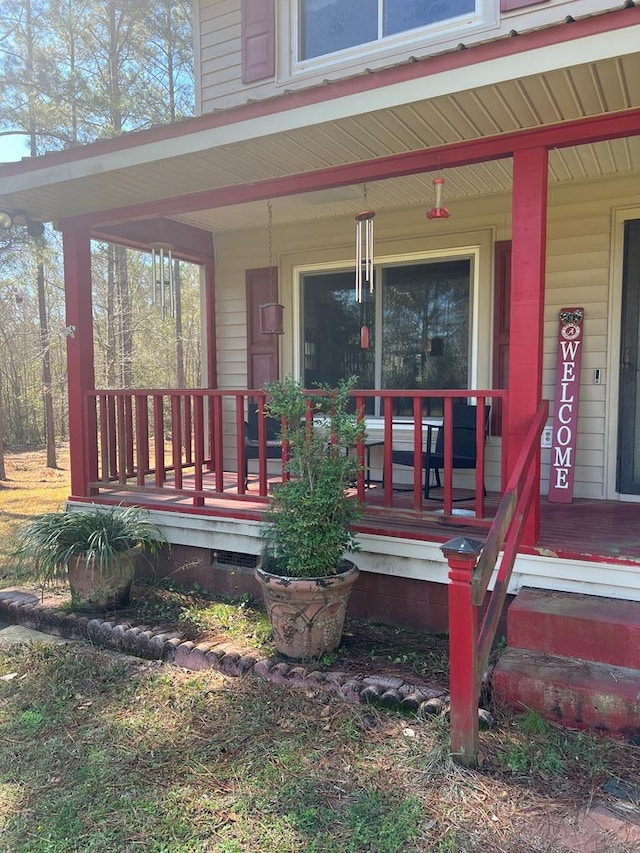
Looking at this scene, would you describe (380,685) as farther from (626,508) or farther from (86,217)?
(86,217)

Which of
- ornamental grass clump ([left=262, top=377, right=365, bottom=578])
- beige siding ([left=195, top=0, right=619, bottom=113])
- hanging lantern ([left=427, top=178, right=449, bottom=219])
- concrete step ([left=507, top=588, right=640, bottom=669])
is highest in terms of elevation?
beige siding ([left=195, top=0, right=619, bottom=113])

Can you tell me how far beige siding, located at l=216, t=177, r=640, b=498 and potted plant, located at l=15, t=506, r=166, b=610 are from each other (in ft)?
9.16

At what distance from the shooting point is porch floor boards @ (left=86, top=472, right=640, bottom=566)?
293 centimetres

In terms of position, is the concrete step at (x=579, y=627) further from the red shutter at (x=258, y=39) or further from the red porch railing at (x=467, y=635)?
the red shutter at (x=258, y=39)

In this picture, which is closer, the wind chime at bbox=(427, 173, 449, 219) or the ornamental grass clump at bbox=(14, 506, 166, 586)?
the wind chime at bbox=(427, 173, 449, 219)

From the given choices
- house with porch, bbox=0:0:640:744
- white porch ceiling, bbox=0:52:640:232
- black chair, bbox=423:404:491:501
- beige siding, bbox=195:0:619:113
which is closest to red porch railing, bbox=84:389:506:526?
house with porch, bbox=0:0:640:744

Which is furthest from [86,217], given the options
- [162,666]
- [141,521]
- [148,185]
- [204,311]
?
[162,666]

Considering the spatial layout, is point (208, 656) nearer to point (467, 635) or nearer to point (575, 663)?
point (467, 635)

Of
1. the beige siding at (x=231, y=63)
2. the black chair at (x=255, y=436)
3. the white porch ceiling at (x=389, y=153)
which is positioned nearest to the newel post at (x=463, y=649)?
the white porch ceiling at (x=389, y=153)

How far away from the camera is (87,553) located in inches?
140

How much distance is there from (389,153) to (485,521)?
2103mm

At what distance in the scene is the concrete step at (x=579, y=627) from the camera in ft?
7.98

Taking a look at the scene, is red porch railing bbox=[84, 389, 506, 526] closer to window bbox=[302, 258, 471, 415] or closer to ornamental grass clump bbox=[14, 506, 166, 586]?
window bbox=[302, 258, 471, 415]

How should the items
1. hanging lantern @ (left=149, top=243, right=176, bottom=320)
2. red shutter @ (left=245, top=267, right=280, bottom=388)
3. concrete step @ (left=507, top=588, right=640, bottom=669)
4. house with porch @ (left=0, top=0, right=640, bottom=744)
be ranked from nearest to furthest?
concrete step @ (left=507, top=588, right=640, bottom=669), house with porch @ (left=0, top=0, right=640, bottom=744), hanging lantern @ (left=149, top=243, right=176, bottom=320), red shutter @ (left=245, top=267, right=280, bottom=388)
